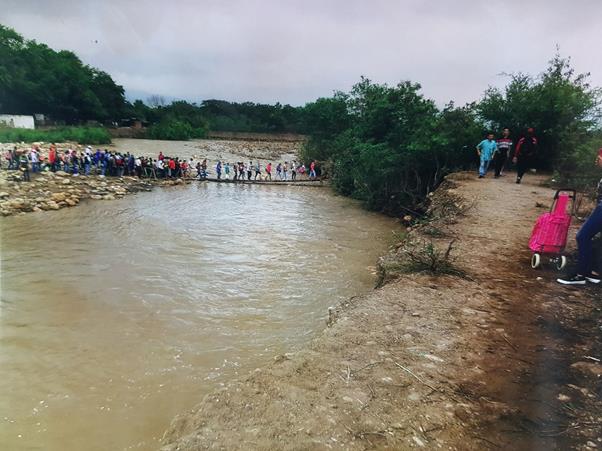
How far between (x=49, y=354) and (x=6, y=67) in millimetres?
53004

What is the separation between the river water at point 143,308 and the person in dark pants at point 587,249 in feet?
12.9

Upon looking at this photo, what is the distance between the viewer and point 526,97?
14.0 m

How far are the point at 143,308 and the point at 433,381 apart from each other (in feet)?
19.8

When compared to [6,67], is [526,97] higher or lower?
lower

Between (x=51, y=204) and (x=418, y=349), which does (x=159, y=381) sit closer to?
(x=418, y=349)

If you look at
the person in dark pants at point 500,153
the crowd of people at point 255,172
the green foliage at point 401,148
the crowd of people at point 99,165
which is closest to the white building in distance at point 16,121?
the crowd of people at point 99,165

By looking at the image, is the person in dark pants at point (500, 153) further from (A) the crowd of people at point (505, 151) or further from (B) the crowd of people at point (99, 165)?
(B) the crowd of people at point (99, 165)

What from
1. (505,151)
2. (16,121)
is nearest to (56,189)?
(505,151)

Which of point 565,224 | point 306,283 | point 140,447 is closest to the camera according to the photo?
point 140,447

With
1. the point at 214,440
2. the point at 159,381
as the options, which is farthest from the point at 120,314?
the point at 214,440

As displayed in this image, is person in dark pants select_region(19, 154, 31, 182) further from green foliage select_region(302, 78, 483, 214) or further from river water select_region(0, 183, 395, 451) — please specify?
green foliage select_region(302, 78, 483, 214)

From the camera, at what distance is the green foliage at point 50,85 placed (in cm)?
4422

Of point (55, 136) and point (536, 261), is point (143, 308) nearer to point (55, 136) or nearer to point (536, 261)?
point (536, 261)

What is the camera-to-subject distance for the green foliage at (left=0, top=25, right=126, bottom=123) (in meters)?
44.2
